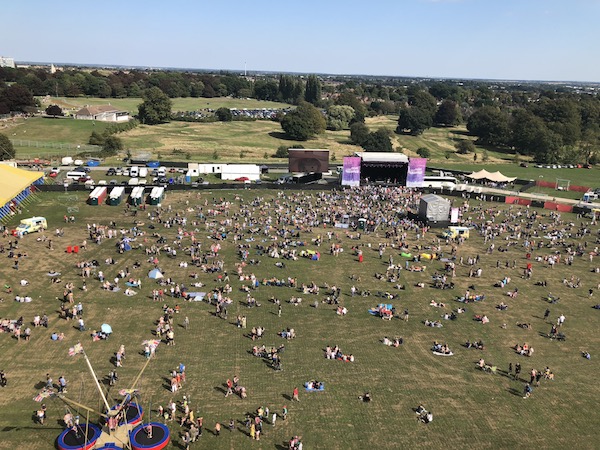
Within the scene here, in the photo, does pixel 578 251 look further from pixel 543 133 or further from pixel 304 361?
pixel 543 133

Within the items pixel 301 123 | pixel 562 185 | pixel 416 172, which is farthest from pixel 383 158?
pixel 301 123

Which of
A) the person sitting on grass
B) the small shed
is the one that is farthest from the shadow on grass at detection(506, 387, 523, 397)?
the small shed

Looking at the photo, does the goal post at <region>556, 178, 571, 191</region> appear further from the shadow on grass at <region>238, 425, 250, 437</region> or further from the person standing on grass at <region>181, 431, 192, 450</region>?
the person standing on grass at <region>181, 431, 192, 450</region>

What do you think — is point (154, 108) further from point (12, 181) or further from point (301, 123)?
point (12, 181)

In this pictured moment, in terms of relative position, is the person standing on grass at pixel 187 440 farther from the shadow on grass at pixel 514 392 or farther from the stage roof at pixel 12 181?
the stage roof at pixel 12 181

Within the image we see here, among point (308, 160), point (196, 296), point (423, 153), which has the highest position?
point (308, 160)

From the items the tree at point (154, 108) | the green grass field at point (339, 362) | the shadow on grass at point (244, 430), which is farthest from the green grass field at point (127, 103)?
the shadow on grass at point (244, 430)
